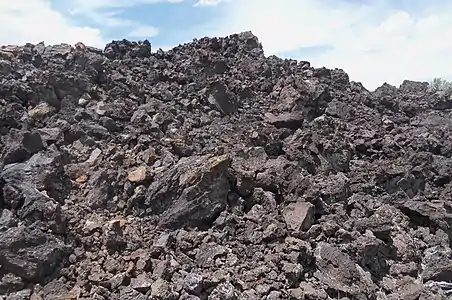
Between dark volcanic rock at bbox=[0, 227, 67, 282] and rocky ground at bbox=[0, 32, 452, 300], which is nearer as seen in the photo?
dark volcanic rock at bbox=[0, 227, 67, 282]

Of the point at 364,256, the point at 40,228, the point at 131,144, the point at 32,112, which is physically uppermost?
the point at 32,112

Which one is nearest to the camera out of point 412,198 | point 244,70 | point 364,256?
point 364,256

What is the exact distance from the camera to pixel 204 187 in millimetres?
8953

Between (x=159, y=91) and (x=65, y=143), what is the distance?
3245mm

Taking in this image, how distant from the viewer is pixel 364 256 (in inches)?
351

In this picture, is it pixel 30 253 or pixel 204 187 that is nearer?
pixel 30 253

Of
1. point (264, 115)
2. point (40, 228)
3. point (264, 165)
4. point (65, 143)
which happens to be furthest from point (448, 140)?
point (40, 228)

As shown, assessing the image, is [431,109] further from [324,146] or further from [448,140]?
[324,146]

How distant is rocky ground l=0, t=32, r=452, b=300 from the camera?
304 inches

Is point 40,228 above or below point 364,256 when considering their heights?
above

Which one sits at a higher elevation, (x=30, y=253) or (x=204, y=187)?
(x=204, y=187)

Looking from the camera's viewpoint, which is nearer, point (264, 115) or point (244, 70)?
point (264, 115)

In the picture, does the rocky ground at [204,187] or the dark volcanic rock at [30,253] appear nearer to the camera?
the dark volcanic rock at [30,253]

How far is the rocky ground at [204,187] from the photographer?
25.3ft
